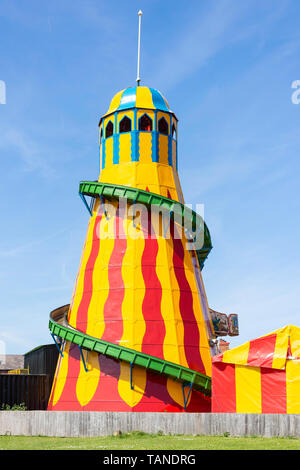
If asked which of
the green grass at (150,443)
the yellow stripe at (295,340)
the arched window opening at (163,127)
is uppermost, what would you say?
the arched window opening at (163,127)

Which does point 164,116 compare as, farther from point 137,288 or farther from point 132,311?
point 132,311

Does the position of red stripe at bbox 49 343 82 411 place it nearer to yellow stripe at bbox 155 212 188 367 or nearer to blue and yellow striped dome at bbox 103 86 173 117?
yellow stripe at bbox 155 212 188 367

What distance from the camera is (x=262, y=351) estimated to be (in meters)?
29.7

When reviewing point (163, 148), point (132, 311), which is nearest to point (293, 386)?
point (132, 311)

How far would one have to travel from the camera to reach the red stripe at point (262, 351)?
29.4 m

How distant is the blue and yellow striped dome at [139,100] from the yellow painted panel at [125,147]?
1831 millimetres

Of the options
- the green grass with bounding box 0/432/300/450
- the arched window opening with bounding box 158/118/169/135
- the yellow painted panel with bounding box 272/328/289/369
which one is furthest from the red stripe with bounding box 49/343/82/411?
the arched window opening with bounding box 158/118/169/135

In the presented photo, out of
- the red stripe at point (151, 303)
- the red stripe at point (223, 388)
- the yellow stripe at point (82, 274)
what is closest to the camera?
the red stripe at point (223, 388)

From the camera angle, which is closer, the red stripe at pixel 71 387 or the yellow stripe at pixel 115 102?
the red stripe at pixel 71 387

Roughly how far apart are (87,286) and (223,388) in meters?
10.2

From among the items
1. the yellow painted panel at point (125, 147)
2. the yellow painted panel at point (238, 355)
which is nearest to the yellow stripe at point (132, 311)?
the yellow painted panel at point (125, 147)

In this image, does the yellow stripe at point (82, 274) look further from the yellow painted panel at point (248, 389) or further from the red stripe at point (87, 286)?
the yellow painted panel at point (248, 389)

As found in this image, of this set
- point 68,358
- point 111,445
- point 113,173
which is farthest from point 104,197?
point 111,445

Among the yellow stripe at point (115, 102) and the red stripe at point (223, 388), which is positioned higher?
the yellow stripe at point (115, 102)
